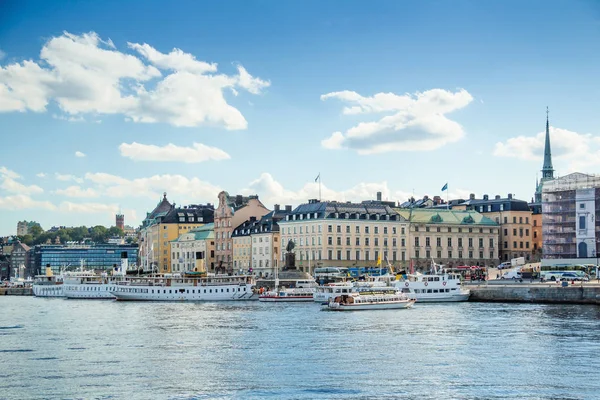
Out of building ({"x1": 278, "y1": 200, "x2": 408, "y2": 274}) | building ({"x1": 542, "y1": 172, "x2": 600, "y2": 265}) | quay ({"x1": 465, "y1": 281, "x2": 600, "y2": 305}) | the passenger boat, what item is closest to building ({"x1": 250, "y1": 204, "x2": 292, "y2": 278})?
building ({"x1": 278, "y1": 200, "x2": 408, "y2": 274})

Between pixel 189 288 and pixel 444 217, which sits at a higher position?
pixel 444 217

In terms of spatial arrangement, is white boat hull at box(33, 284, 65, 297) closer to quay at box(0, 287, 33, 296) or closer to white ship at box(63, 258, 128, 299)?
white ship at box(63, 258, 128, 299)

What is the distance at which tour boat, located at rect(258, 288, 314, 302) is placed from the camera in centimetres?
10694

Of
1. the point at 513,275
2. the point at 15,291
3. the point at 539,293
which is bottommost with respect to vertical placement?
the point at 15,291

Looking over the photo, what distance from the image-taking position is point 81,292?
128 metres

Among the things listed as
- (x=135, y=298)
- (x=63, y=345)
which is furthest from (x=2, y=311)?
(x=63, y=345)

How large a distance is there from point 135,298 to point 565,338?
69.7 m

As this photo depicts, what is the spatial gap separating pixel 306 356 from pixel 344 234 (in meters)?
91.5

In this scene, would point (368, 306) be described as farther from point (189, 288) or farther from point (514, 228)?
point (514, 228)

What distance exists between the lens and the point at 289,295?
10750cm

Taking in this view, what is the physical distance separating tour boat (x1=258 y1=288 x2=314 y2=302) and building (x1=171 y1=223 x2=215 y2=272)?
60.2 m

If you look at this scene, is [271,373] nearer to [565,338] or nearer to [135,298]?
[565,338]

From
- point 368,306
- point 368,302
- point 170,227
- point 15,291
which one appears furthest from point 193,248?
point 368,306

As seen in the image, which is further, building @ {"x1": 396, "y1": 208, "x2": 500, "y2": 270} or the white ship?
building @ {"x1": 396, "y1": 208, "x2": 500, "y2": 270}
